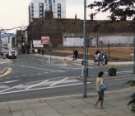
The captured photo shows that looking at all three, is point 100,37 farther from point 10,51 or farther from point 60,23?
point 10,51

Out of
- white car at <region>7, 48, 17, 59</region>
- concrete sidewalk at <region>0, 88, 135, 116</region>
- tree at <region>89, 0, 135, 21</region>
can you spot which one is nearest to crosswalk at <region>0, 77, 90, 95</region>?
concrete sidewalk at <region>0, 88, 135, 116</region>

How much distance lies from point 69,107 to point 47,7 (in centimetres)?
15585

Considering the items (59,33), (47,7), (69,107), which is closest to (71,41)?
(59,33)

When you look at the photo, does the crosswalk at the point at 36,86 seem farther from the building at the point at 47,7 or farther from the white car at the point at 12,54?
the building at the point at 47,7

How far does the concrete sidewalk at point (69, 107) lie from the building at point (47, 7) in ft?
443

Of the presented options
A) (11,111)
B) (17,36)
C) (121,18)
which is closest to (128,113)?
(121,18)

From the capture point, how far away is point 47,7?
175000 mm

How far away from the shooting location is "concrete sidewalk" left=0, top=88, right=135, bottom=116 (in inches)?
727

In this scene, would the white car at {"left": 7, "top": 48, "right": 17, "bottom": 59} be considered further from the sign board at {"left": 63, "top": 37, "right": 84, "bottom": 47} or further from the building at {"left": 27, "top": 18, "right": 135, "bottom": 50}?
the sign board at {"left": 63, "top": 37, "right": 84, "bottom": 47}

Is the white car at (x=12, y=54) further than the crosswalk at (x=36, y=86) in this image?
Yes

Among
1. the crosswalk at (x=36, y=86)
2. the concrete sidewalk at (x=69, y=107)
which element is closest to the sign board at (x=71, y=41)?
the crosswalk at (x=36, y=86)

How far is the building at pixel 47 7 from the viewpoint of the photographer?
162 meters

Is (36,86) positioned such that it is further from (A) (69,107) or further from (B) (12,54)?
(B) (12,54)

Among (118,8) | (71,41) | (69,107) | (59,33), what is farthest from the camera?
(59,33)
